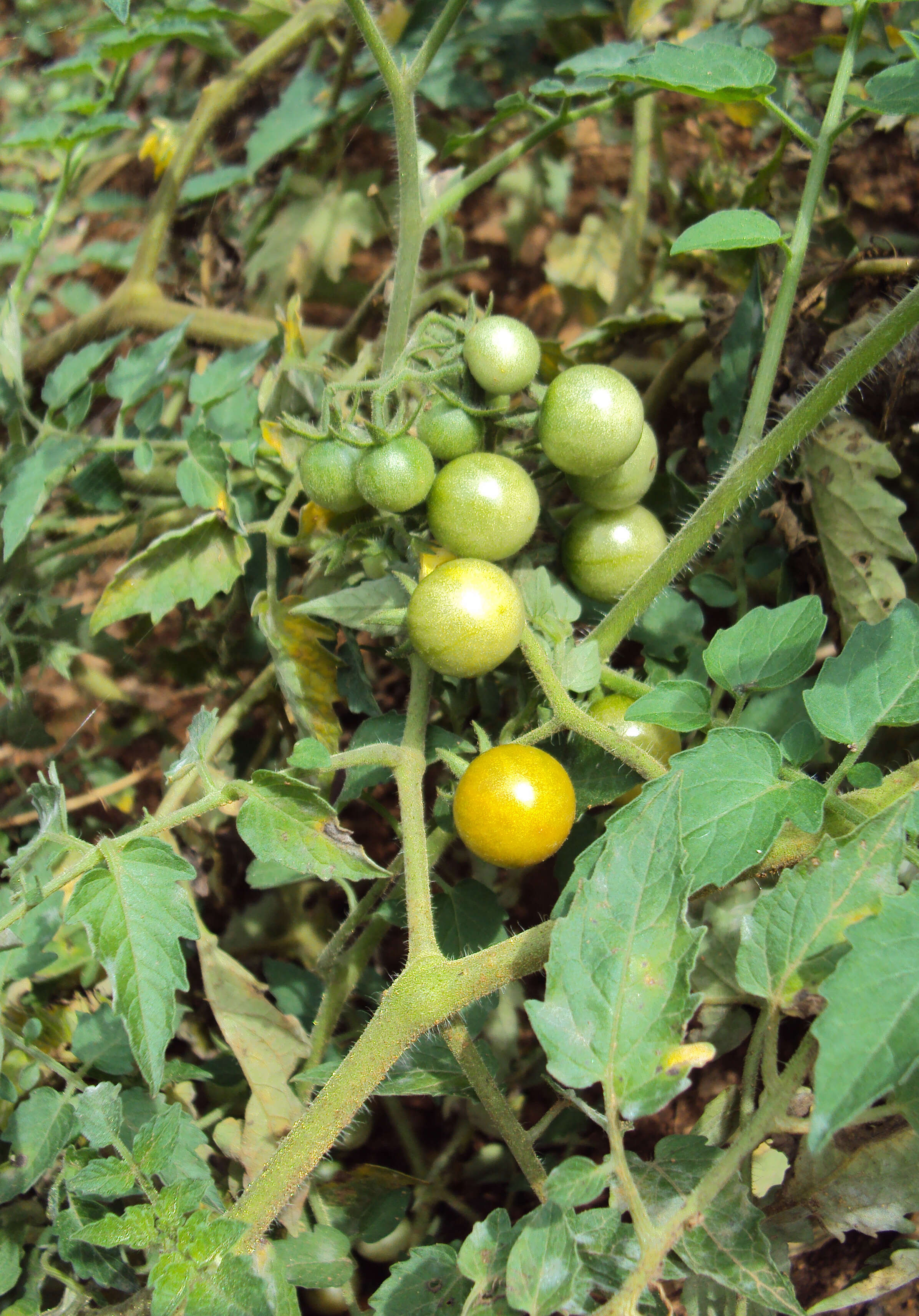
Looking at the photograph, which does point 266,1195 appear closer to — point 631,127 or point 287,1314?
point 287,1314

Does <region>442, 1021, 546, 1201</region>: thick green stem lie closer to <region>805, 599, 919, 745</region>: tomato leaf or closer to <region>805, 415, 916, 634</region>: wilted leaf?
<region>805, 599, 919, 745</region>: tomato leaf

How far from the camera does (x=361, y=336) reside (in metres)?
1.81

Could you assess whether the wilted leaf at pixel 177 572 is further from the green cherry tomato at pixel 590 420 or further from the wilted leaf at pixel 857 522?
the wilted leaf at pixel 857 522

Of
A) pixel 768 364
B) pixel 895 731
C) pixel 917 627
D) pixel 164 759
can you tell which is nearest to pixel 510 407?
pixel 768 364

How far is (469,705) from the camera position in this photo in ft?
4.51

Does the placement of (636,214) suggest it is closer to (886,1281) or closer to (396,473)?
(396,473)

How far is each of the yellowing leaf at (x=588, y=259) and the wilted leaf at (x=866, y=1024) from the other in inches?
62.2

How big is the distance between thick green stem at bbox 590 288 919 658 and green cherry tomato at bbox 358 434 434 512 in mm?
291

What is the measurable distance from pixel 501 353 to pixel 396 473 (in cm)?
18

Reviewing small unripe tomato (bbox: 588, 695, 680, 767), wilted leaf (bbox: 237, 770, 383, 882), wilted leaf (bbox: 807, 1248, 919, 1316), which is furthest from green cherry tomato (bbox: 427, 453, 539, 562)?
wilted leaf (bbox: 807, 1248, 919, 1316)

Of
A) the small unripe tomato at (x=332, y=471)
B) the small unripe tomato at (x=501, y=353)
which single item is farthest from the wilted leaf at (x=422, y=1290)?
the small unripe tomato at (x=501, y=353)

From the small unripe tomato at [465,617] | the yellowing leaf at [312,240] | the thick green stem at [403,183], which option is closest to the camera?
the small unripe tomato at [465,617]

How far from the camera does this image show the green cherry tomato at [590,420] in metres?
1.10

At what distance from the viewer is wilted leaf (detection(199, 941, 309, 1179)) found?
1.25 meters
